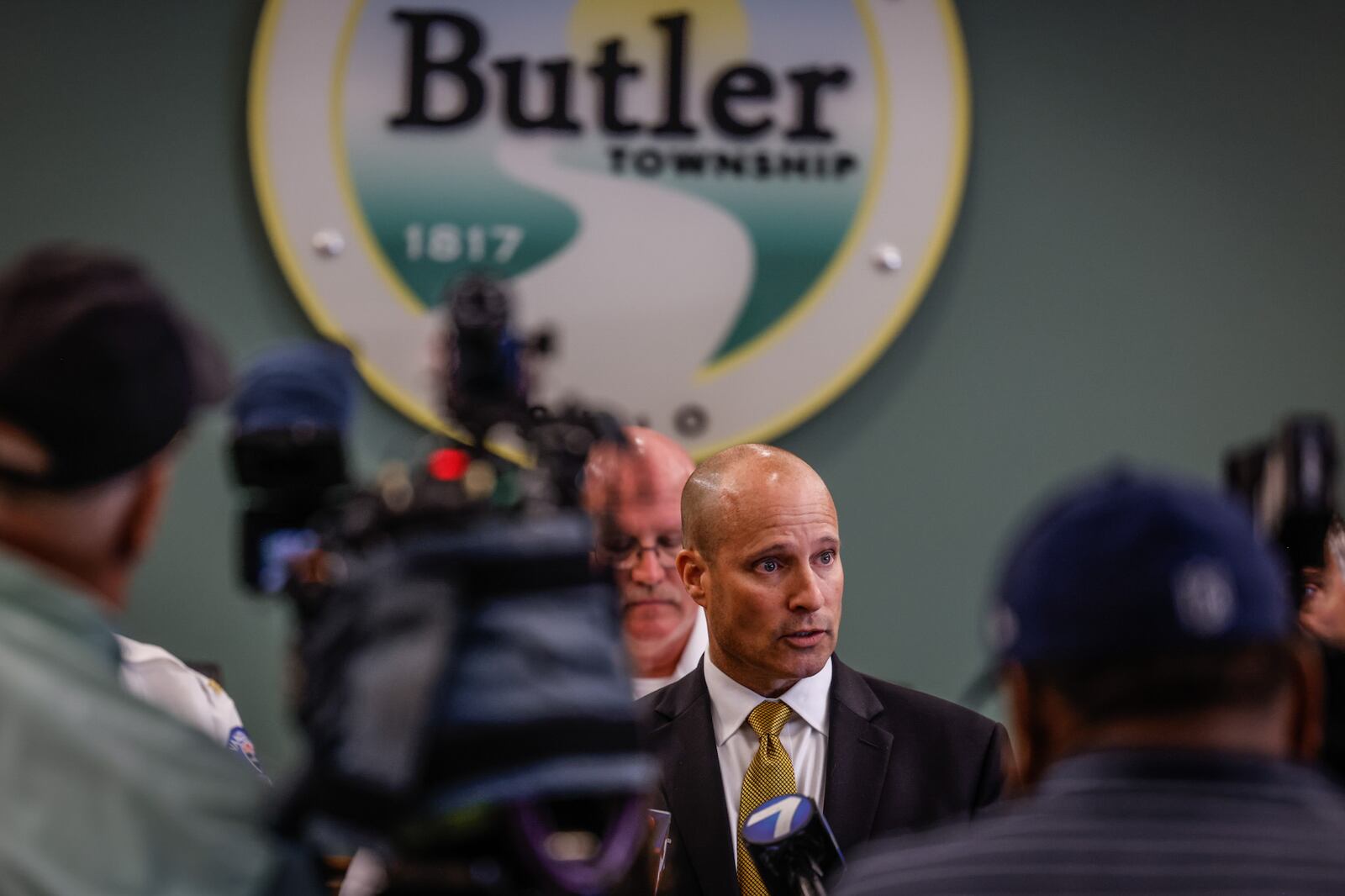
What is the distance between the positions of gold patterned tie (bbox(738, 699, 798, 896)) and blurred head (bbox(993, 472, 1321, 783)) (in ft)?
4.01

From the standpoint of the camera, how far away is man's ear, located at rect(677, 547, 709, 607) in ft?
9.18

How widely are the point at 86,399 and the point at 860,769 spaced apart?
167 cm


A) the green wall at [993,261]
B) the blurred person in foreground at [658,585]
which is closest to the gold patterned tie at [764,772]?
the blurred person in foreground at [658,585]

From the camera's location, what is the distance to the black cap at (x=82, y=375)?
1.08m

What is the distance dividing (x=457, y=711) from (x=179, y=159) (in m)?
2.66

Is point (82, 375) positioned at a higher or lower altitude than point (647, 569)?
higher

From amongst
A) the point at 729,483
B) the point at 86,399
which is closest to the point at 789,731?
the point at 729,483

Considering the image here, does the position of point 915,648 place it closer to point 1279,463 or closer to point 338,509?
point 1279,463

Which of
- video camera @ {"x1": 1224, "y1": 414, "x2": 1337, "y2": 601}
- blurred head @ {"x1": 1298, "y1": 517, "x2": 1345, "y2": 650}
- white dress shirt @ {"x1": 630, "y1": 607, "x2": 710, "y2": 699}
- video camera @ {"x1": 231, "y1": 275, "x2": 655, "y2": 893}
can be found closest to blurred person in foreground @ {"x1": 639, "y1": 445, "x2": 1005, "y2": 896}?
white dress shirt @ {"x1": 630, "y1": 607, "x2": 710, "y2": 699}

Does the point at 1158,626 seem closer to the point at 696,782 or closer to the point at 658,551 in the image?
the point at 696,782

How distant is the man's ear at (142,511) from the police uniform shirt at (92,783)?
0.19 feet

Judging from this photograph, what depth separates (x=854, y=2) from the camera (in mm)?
3436

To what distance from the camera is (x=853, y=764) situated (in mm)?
2471

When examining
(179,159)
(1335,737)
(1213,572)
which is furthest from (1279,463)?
(179,159)
